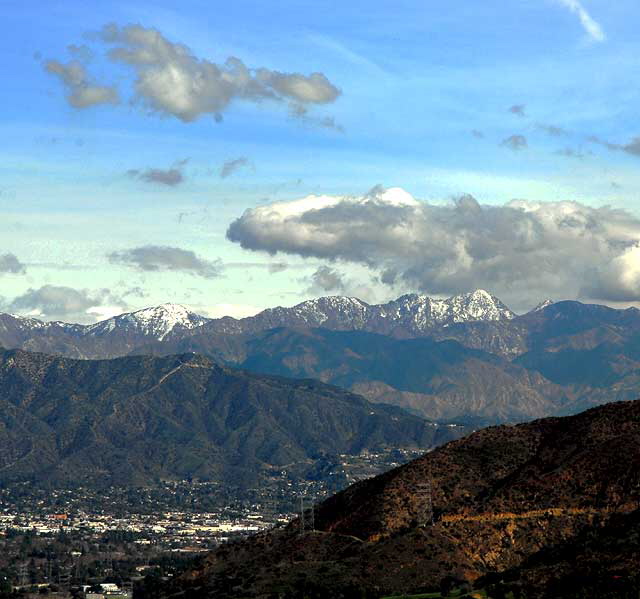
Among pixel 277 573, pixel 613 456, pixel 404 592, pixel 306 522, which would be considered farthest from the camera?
pixel 306 522

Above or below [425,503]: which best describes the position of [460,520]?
below

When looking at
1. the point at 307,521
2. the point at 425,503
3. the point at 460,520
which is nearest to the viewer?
the point at 460,520

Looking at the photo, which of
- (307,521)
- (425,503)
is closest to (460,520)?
(425,503)

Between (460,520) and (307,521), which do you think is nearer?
(460,520)

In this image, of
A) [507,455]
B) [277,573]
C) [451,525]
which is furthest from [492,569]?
[507,455]

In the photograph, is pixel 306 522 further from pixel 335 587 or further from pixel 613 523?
pixel 613 523

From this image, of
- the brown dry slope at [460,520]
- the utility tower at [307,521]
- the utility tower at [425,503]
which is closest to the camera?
the brown dry slope at [460,520]

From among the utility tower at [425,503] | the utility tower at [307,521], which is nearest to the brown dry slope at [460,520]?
the utility tower at [425,503]

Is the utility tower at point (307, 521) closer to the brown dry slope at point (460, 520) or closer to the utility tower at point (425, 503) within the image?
the brown dry slope at point (460, 520)

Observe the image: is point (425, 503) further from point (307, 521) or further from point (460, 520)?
point (307, 521)
